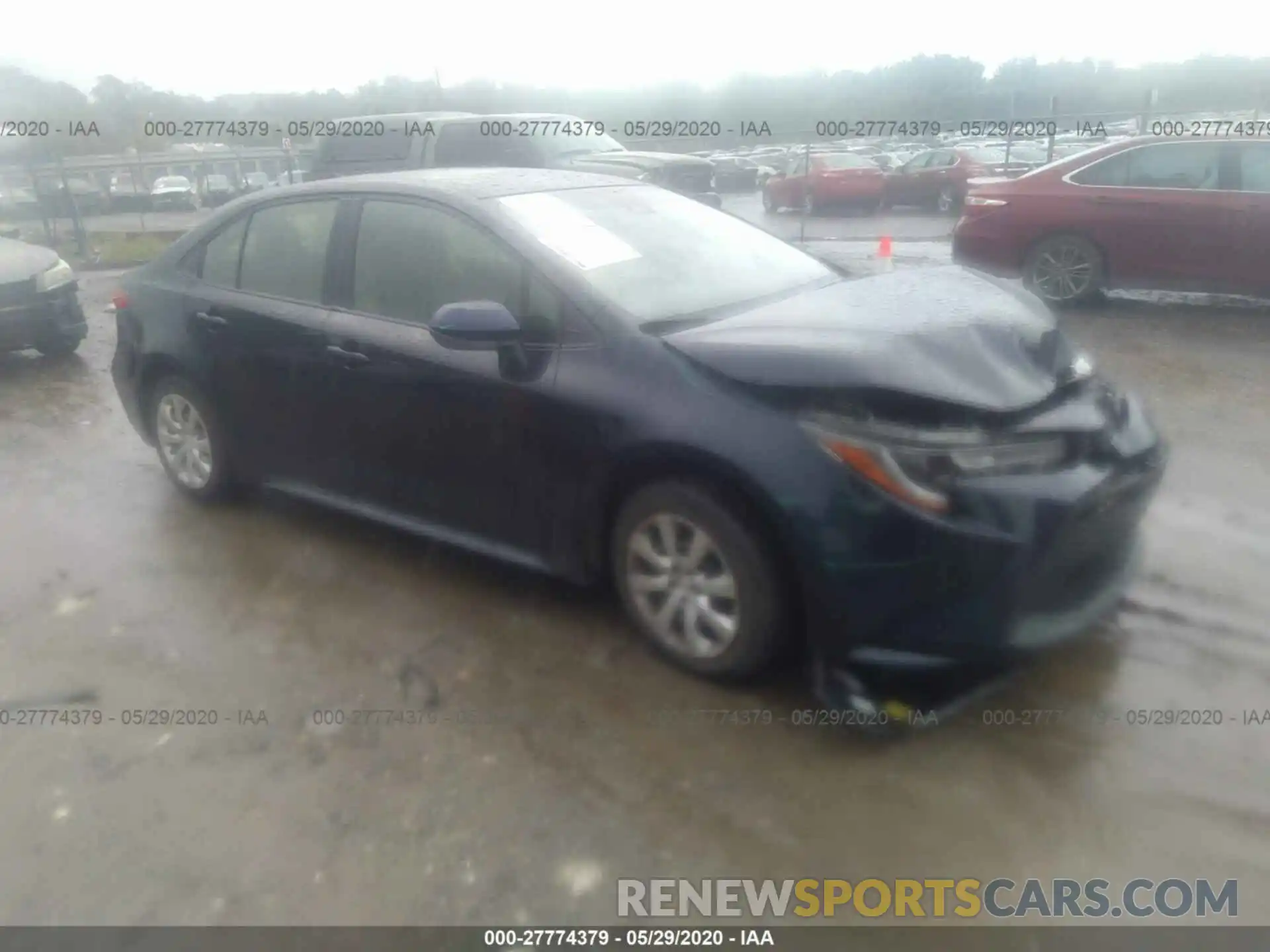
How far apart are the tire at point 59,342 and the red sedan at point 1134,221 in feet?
24.6

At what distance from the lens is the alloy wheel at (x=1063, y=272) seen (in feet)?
28.0

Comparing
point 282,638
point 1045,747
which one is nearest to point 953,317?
point 1045,747

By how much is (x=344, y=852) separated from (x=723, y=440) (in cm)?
155

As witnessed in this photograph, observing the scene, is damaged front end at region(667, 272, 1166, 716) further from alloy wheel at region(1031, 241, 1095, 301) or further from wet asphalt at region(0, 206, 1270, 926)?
alloy wheel at region(1031, 241, 1095, 301)

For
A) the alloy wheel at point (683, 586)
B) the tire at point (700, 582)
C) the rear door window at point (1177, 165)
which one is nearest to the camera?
the tire at point (700, 582)

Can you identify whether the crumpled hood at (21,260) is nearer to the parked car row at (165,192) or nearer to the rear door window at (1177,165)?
the rear door window at (1177,165)

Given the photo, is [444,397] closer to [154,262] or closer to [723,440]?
[723,440]

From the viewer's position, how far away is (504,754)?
319 centimetres

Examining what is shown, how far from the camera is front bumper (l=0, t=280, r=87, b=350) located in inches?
325

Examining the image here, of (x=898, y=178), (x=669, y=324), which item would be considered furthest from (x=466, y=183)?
(x=898, y=178)

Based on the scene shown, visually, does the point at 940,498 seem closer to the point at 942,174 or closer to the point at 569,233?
the point at 569,233

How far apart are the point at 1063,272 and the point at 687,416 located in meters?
6.57

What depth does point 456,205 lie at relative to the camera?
155 inches

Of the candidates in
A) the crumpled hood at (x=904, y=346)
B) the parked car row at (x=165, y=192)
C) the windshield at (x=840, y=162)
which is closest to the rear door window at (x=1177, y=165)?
the crumpled hood at (x=904, y=346)
